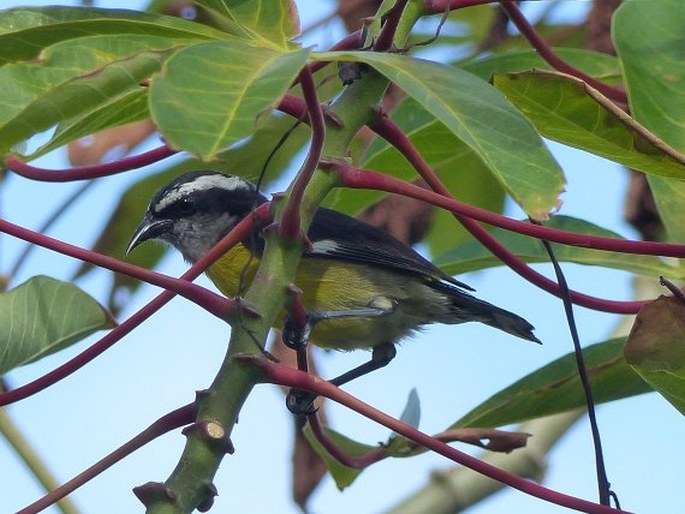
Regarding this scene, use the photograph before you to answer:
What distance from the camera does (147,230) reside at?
11.4 feet

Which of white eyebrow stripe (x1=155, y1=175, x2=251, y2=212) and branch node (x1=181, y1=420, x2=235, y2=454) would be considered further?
white eyebrow stripe (x1=155, y1=175, x2=251, y2=212)

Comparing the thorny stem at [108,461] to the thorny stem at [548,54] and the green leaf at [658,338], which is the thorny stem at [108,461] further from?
the thorny stem at [548,54]

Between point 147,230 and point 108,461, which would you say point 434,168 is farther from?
point 108,461

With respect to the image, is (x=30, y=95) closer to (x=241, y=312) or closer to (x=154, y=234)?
(x=241, y=312)

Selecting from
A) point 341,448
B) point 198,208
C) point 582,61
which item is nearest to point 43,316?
point 341,448

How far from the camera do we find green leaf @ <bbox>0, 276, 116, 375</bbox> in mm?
2105

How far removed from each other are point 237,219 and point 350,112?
7.48 feet

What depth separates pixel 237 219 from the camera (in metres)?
4.05

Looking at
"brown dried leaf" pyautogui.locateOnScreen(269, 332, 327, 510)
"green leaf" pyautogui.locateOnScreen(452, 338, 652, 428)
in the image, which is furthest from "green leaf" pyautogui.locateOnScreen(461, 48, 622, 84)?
"brown dried leaf" pyautogui.locateOnScreen(269, 332, 327, 510)

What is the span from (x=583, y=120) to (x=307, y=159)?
0.43 m

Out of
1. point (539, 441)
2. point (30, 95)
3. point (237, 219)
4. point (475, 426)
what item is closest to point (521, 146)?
point (30, 95)

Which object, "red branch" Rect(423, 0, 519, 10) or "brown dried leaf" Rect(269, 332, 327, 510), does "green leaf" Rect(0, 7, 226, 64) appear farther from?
"brown dried leaf" Rect(269, 332, 327, 510)

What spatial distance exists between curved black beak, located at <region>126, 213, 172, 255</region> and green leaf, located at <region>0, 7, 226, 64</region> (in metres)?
1.52

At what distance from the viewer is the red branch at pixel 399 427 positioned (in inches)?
62.1
